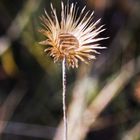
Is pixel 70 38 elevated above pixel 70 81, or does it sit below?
above

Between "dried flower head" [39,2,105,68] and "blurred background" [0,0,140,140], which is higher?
"dried flower head" [39,2,105,68]

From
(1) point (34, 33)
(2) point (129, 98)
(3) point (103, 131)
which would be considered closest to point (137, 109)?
(2) point (129, 98)

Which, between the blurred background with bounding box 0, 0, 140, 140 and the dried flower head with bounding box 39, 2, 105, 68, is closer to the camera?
the dried flower head with bounding box 39, 2, 105, 68

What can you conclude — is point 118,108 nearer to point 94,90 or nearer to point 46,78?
point 94,90

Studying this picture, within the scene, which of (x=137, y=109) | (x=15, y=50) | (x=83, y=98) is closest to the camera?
(x=83, y=98)

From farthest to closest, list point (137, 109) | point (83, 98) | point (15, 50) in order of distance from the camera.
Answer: point (15, 50)
point (137, 109)
point (83, 98)

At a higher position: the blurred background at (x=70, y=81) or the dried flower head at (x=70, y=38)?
the dried flower head at (x=70, y=38)

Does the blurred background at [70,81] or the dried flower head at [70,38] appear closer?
the dried flower head at [70,38]

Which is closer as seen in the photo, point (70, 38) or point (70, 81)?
point (70, 38)
